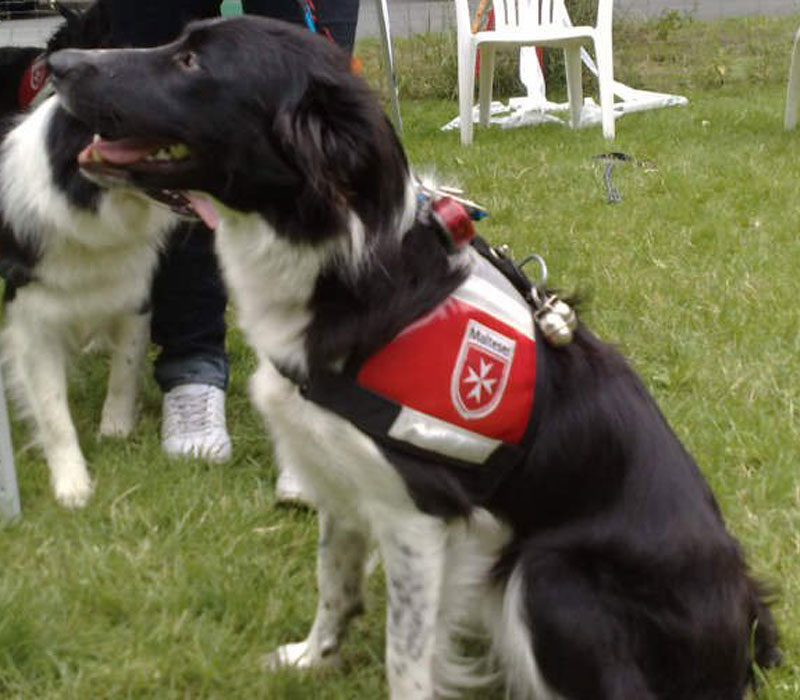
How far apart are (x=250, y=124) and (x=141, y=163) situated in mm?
200

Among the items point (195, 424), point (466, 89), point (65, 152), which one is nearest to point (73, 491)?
point (195, 424)

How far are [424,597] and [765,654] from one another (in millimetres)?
693

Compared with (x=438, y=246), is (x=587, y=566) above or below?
below

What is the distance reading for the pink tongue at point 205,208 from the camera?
1.93 meters

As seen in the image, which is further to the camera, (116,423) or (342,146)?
(116,423)

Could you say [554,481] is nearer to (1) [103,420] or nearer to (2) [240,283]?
(2) [240,283]

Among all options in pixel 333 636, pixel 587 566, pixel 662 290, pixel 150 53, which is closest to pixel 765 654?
pixel 587 566

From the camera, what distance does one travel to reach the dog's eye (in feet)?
6.07

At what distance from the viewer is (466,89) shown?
777 cm

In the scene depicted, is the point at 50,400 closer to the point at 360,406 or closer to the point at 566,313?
the point at 360,406

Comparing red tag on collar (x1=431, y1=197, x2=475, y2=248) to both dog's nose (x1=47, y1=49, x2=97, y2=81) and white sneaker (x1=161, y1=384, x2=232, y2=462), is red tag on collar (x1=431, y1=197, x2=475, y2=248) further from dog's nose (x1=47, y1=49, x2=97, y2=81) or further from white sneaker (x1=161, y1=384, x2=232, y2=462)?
white sneaker (x1=161, y1=384, x2=232, y2=462)

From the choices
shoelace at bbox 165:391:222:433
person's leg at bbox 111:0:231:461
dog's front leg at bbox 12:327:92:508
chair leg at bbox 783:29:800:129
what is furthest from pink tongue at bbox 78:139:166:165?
chair leg at bbox 783:29:800:129

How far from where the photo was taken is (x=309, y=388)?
193cm

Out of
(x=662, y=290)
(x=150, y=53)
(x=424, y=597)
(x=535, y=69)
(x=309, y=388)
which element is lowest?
(x=535, y=69)
